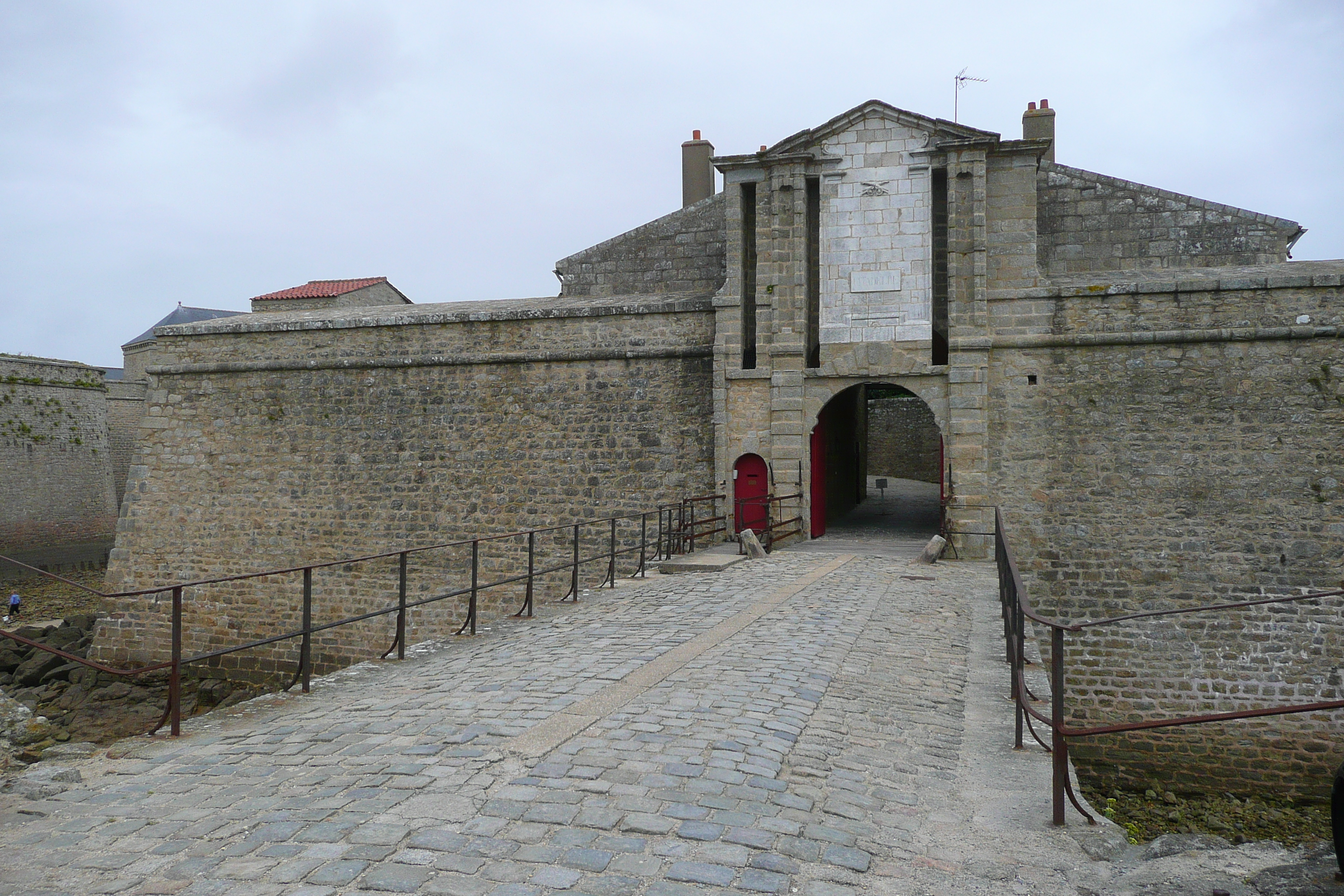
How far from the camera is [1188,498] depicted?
1226 centimetres

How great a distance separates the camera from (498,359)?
15.6 meters

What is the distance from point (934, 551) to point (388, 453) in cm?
950

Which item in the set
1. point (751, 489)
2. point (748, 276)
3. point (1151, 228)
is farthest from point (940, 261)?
point (751, 489)

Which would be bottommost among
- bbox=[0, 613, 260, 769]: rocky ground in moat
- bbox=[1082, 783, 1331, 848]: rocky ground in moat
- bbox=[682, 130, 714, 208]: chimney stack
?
bbox=[1082, 783, 1331, 848]: rocky ground in moat

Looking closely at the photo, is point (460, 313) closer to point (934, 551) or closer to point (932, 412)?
point (932, 412)

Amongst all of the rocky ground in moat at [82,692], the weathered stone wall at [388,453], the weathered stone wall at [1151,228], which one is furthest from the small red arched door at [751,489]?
the rocky ground in moat at [82,692]

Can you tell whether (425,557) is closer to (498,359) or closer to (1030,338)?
(498,359)

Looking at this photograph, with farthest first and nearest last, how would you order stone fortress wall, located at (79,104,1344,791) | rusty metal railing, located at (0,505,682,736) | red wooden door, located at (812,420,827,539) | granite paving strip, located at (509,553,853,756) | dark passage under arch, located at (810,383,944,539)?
dark passage under arch, located at (810,383,944,539), red wooden door, located at (812,420,827,539), stone fortress wall, located at (79,104,1344,791), rusty metal railing, located at (0,505,682,736), granite paving strip, located at (509,553,853,756)

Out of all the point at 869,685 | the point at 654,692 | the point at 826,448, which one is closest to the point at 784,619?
the point at 869,685

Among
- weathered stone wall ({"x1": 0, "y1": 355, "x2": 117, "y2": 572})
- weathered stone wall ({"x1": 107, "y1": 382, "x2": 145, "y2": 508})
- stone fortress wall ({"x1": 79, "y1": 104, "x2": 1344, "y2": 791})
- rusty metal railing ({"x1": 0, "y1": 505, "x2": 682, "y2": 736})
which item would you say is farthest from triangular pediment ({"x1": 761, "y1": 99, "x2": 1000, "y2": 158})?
weathered stone wall ({"x1": 107, "y1": 382, "x2": 145, "y2": 508})

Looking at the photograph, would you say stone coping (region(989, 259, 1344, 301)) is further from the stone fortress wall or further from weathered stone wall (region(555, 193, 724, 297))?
weathered stone wall (region(555, 193, 724, 297))

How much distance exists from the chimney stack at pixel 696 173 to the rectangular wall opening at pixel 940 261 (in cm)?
577

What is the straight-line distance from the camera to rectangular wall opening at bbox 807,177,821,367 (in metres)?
14.3

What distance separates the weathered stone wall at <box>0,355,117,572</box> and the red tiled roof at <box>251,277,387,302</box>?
Answer: 8.17 m
